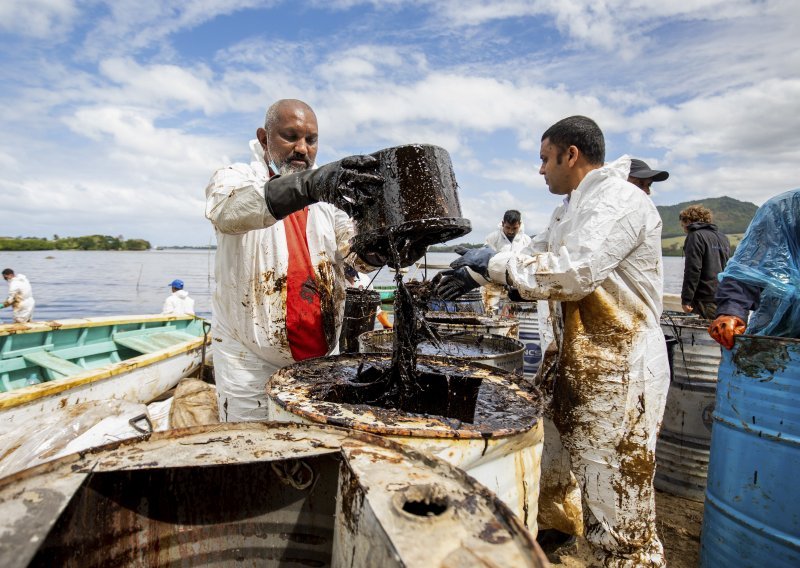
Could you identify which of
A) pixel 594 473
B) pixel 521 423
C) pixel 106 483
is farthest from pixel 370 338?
pixel 106 483

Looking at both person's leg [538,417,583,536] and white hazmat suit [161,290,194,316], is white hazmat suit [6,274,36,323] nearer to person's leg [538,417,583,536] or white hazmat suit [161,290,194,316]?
white hazmat suit [161,290,194,316]

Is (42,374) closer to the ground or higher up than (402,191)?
closer to the ground

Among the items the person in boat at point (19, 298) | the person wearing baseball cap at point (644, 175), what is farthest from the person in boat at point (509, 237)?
the person in boat at point (19, 298)

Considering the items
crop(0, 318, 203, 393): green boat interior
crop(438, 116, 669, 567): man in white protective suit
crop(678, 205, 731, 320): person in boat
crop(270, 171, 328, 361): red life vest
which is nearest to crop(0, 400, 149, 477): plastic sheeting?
crop(270, 171, 328, 361): red life vest

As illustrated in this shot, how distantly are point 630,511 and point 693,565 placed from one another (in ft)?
4.10

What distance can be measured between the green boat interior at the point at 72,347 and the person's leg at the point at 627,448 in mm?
5589

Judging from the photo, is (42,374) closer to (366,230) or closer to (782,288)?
(366,230)

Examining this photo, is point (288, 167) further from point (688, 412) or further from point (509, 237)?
point (509, 237)

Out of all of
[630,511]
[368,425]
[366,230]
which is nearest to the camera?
[368,425]

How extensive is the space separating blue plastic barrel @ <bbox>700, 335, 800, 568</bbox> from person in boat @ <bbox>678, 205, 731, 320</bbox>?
11.8 feet

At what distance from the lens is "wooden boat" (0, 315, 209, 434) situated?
402 centimetres

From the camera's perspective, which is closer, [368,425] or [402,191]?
[368,425]

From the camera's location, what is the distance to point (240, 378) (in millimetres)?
2547

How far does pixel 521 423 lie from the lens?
175 cm
